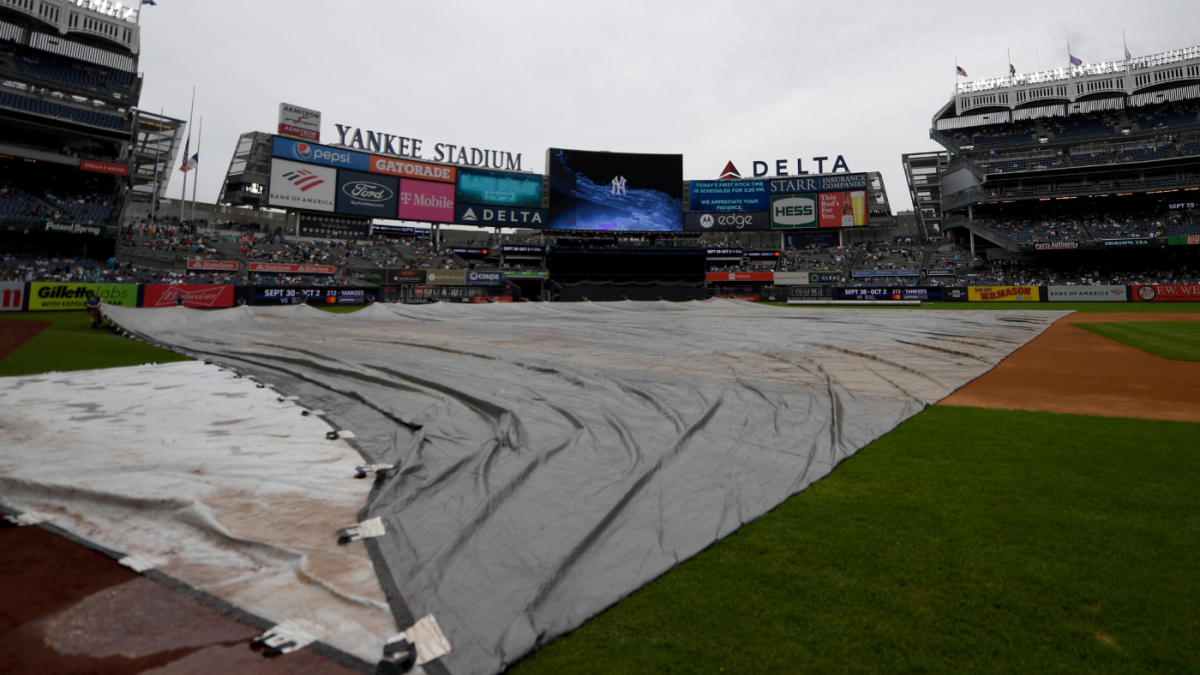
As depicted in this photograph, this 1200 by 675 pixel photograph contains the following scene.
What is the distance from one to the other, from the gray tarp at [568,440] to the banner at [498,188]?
39412 mm

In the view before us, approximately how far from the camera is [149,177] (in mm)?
47094

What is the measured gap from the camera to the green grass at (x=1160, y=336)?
1167 cm

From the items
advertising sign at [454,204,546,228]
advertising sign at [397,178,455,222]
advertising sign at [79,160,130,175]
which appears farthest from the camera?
advertising sign at [454,204,546,228]

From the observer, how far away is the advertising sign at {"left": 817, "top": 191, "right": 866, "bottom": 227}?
176ft

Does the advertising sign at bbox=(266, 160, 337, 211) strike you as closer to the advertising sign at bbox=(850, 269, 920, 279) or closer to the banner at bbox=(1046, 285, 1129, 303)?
the advertising sign at bbox=(850, 269, 920, 279)

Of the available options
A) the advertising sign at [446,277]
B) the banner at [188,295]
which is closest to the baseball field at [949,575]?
the banner at [188,295]

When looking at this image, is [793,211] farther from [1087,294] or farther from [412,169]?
[412,169]

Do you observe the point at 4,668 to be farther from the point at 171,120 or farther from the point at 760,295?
the point at 171,120

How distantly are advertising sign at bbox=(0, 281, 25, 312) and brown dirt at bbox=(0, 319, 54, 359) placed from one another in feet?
27.2

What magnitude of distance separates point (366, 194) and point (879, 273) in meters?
45.6

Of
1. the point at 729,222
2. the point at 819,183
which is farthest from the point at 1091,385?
the point at 819,183

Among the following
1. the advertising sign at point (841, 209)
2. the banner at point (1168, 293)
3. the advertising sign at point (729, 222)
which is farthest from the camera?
the advertising sign at point (729, 222)

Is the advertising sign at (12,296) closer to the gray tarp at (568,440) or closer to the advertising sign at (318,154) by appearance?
the gray tarp at (568,440)

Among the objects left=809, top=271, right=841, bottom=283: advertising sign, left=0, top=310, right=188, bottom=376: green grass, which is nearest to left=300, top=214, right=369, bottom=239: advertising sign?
left=0, top=310, right=188, bottom=376: green grass
